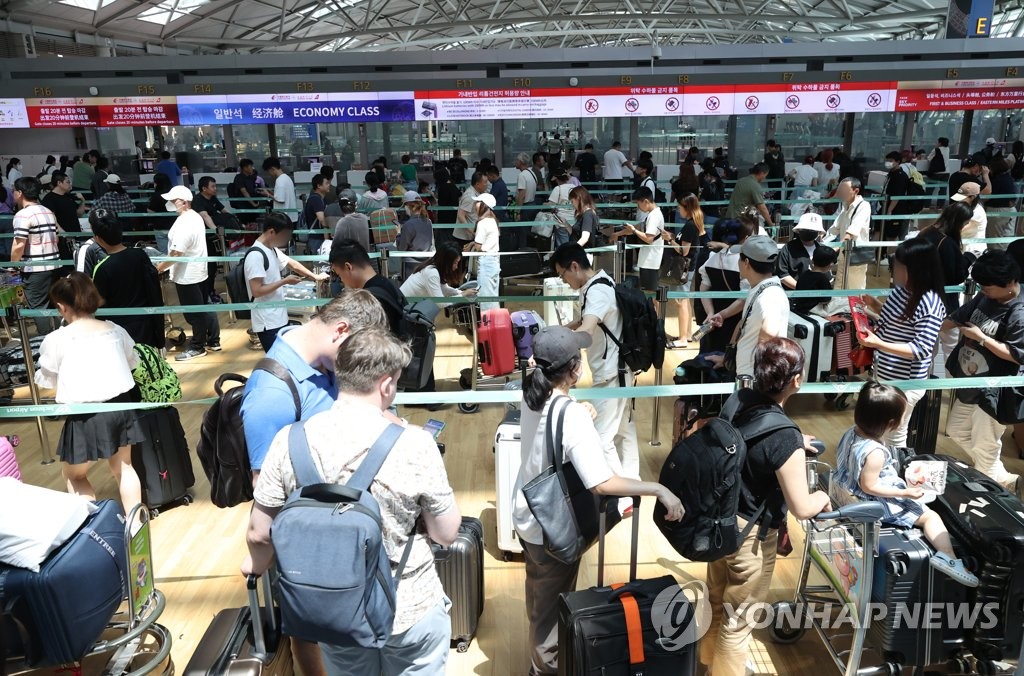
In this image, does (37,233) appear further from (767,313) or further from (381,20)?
(381,20)

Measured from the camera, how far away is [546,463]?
8.27ft

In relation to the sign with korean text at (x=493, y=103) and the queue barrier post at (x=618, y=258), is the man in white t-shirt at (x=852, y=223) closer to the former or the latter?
the queue barrier post at (x=618, y=258)

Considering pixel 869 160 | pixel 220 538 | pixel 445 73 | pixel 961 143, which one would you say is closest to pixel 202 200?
pixel 445 73

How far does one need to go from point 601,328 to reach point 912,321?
5.07ft

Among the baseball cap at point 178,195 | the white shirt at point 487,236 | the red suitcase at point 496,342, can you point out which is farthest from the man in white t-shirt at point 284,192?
the red suitcase at point 496,342

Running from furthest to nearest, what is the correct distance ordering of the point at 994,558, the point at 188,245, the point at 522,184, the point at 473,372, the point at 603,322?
the point at 522,184 < the point at 188,245 < the point at 473,372 < the point at 603,322 < the point at 994,558

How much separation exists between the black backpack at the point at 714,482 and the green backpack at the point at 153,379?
2.95 metres

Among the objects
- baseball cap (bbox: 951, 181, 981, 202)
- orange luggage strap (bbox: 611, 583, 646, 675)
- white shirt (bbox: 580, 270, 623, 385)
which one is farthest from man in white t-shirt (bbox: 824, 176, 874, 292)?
orange luggage strap (bbox: 611, 583, 646, 675)

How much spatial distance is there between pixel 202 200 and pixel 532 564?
8.07 meters

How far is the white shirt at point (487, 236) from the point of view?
277 inches

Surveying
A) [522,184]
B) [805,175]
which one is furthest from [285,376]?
[805,175]

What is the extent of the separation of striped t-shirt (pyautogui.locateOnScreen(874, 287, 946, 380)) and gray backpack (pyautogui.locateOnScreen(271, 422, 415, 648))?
2898 mm

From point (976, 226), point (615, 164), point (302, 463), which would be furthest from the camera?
point (615, 164)

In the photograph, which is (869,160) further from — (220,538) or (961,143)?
(220,538)
